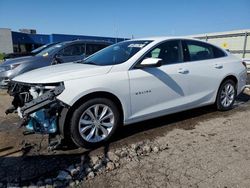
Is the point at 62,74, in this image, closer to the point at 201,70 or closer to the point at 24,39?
the point at 201,70

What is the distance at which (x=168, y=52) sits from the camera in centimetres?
498

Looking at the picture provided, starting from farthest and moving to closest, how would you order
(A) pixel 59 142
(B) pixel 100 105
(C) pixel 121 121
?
(C) pixel 121 121, (B) pixel 100 105, (A) pixel 59 142

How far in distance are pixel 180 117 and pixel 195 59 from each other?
1.21 m

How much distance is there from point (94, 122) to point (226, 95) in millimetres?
3285

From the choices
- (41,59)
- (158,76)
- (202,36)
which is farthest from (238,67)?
(202,36)

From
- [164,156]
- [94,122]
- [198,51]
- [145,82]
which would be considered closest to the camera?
[164,156]

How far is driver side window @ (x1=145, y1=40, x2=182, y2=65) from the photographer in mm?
4838

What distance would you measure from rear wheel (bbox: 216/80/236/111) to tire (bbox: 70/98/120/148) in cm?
264

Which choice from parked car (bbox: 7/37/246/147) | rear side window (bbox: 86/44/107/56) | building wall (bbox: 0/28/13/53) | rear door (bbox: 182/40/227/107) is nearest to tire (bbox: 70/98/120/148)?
parked car (bbox: 7/37/246/147)

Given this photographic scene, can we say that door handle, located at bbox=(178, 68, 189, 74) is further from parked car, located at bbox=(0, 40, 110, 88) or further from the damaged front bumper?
parked car, located at bbox=(0, 40, 110, 88)

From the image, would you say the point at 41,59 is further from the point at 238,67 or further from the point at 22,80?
the point at 238,67

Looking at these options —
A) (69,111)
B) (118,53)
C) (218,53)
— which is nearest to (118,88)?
(69,111)

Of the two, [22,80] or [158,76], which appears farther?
[158,76]

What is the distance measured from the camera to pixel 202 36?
1639 cm
